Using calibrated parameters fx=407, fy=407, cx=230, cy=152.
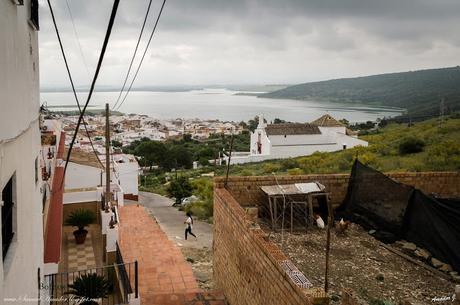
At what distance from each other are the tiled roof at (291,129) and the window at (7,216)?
4261cm

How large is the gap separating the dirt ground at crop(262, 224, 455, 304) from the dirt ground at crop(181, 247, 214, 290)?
2611mm

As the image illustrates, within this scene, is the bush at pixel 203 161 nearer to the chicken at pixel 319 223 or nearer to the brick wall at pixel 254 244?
the brick wall at pixel 254 244

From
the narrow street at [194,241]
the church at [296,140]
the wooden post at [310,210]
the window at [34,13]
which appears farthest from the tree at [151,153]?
the window at [34,13]

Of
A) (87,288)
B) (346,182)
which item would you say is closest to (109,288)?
(87,288)

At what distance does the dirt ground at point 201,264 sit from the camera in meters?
9.19

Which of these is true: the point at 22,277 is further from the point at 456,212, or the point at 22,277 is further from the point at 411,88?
the point at 411,88

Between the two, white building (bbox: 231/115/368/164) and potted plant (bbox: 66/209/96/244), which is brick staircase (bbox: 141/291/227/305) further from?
white building (bbox: 231/115/368/164)

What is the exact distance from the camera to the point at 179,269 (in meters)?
9.58

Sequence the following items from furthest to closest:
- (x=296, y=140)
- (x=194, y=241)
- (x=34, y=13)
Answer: (x=296, y=140) → (x=194, y=241) → (x=34, y=13)

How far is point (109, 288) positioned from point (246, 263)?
4.48 metres

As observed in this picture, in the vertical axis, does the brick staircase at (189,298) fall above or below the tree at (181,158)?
above

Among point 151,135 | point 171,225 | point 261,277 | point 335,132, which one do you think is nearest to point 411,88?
point 151,135

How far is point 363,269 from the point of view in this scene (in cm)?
599

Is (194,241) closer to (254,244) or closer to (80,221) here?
(80,221)
